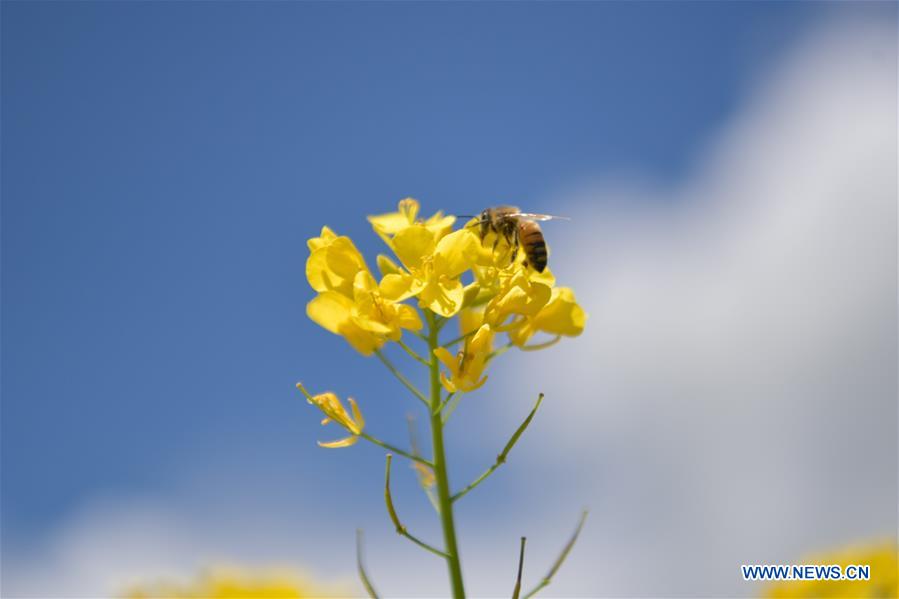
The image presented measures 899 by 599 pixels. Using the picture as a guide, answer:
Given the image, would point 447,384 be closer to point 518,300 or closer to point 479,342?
point 479,342

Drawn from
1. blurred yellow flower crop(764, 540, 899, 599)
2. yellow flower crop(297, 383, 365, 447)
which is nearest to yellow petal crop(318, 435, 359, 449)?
yellow flower crop(297, 383, 365, 447)

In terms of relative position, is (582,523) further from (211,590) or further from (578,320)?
(211,590)

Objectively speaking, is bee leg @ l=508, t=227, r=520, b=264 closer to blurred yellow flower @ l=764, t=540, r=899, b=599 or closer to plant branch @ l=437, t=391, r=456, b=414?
plant branch @ l=437, t=391, r=456, b=414

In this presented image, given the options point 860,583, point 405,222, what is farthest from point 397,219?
point 860,583

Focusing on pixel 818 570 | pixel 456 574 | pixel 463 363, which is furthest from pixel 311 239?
pixel 818 570

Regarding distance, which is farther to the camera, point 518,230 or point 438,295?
point 518,230
